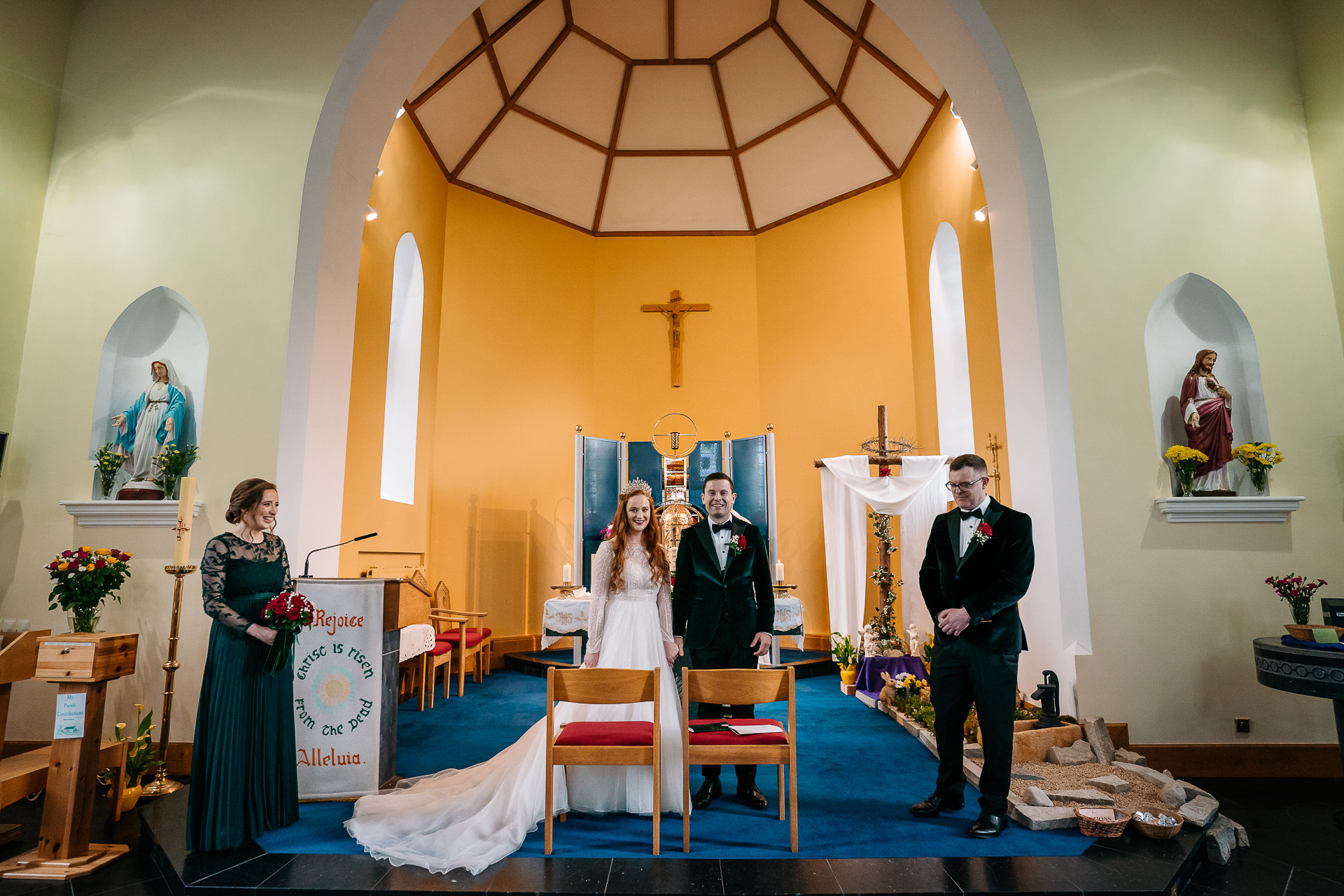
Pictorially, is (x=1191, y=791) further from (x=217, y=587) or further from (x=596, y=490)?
(x=596, y=490)

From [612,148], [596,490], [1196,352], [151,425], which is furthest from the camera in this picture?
[612,148]

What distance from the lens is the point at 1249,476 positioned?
462 cm

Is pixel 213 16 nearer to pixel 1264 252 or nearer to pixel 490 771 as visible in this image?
pixel 490 771

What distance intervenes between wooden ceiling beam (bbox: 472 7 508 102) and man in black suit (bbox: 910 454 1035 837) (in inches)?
256

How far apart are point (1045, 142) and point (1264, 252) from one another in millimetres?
1590

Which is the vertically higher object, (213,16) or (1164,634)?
(213,16)

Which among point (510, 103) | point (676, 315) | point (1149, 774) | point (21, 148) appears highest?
point (510, 103)

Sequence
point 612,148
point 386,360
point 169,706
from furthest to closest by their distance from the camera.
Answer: point 612,148 < point 386,360 < point 169,706

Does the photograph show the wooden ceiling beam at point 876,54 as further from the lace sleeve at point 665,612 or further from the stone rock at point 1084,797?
the stone rock at point 1084,797

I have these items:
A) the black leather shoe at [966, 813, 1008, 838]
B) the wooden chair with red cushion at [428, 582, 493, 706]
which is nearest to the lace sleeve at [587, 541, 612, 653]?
the black leather shoe at [966, 813, 1008, 838]

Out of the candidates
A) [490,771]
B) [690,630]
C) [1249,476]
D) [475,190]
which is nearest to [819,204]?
[475,190]

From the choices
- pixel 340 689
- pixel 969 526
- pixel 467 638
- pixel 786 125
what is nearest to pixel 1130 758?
pixel 969 526

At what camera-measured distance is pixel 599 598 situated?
3732 mm

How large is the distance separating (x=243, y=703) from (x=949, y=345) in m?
7.25
